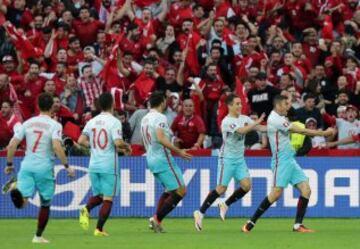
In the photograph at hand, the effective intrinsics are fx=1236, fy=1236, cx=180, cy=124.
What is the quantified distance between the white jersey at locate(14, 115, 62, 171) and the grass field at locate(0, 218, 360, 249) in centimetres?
110

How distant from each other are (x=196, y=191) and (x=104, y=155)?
15.4 ft

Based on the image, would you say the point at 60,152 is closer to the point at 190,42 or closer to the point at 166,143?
the point at 166,143

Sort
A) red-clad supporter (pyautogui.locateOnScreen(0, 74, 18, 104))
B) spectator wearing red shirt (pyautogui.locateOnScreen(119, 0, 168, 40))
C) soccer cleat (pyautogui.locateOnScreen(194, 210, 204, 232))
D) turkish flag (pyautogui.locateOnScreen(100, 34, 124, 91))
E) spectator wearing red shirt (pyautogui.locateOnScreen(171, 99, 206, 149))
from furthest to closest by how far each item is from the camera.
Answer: spectator wearing red shirt (pyautogui.locateOnScreen(119, 0, 168, 40))
turkish flag (pyautogui.locateOnScreen(100, 34, 124, 91))
red-clad supporter (pyautogui.locateOnScreen(0, 74, 18, 104))
spectator wearing red shirt (pyautogui.locateOnScreen(171, 99, 206, 149))
soccer cleat (pyautogui.locateOnScreen(194, 210, 204, 232))

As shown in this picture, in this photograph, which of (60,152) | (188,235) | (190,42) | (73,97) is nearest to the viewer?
(60,152)

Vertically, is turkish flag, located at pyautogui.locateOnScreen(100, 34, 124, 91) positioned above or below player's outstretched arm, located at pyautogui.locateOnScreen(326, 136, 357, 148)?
above

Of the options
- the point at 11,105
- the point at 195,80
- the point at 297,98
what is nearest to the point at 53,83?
the point at 11,105

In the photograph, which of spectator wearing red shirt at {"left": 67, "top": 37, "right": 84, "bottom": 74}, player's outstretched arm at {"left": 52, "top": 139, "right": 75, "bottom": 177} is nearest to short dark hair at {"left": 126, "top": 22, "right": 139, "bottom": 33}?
spectator wearing red shirt at {"left": 67, "top": 37, "right": 84, "bottom": 74}

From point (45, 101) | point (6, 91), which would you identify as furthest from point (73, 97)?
point (45, 101)

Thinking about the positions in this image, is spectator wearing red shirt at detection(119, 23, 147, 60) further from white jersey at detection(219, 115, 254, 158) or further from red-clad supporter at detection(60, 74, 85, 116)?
white jersey at detection(219, 115, 254, 158)

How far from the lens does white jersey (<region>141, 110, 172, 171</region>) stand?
1861cm

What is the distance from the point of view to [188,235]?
60.2 ft

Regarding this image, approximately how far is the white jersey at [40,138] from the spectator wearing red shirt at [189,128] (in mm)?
6067

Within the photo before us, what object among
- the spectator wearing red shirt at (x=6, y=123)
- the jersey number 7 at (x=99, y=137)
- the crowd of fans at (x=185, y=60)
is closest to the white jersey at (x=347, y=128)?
the crowd of fans at (x=185, y=60)

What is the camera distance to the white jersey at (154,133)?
18.6 meters
